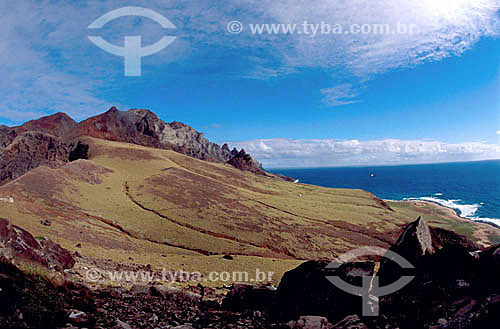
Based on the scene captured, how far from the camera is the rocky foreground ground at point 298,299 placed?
6445 mm

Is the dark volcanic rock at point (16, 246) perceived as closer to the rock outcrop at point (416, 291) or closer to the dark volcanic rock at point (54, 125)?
the rock outcrop at point (416, 291)

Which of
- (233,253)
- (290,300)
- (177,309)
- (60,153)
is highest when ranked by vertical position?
(60,153)

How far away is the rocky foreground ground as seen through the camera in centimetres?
645

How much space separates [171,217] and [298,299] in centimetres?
4377

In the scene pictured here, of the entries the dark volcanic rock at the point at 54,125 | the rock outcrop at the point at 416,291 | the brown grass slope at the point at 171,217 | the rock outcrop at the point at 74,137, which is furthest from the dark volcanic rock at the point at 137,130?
the rock outcrop at the point at 416,291

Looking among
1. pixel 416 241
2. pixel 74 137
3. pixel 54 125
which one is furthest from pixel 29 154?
pixel 416 241

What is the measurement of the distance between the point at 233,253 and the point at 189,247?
6424 mm

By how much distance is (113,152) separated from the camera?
308 feet

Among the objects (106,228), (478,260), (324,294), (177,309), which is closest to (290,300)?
(324,294)

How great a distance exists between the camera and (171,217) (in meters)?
49.6

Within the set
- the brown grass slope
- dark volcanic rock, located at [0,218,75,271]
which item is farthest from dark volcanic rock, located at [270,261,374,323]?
the brown grass slope

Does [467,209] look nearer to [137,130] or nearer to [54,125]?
[137,130]

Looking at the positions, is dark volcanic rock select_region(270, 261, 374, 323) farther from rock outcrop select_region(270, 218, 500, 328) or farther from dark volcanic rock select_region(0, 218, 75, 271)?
dark volcanic rock select_region(0, 218, 75, 271)

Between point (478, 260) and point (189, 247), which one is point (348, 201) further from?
point (478, 260)
